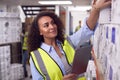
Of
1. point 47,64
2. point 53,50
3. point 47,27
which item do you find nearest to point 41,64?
point 47,64

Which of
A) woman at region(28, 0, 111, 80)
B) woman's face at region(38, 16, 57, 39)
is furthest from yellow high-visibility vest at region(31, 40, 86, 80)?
woman's face at region(38, 16, 57, 39)

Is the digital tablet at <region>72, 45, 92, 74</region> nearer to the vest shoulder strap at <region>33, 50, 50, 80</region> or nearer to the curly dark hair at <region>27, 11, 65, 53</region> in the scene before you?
the vest shoulder strap at <region>33, 50, 50, 80</region>

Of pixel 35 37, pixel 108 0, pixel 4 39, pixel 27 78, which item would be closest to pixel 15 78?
pixel 27 78

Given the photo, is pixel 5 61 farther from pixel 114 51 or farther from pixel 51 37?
pixel 114 51

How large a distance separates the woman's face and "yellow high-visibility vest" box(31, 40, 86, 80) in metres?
0.12

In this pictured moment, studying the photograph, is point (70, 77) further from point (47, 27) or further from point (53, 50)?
point (47, 27)

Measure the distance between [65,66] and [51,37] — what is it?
0.22 meters

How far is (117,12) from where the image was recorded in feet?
2.80

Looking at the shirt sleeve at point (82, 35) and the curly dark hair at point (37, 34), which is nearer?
the shirt sleeve at point (82, 35)

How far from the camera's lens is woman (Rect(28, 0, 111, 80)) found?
1.51 metres

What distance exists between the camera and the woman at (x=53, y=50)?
1.51m

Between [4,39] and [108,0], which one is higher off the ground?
[108,0]

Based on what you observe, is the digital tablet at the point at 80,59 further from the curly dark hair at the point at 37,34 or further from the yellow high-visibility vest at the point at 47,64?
the curly dark hair at the point at 37,34

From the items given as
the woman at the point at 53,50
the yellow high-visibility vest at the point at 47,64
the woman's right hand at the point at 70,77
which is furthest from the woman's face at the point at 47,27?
the woman's right hand at the point at 70,77
